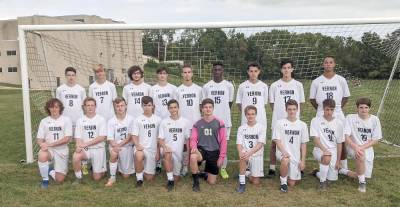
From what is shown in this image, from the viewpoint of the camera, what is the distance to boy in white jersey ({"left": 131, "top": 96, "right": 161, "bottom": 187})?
5.00 metres

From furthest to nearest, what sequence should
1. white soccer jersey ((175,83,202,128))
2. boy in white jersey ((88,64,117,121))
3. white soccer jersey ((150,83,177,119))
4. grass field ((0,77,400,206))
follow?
boy in white jersey ((88,64,117,121)), white soccer jersey ((150,83,177,119)), white soccer jersey ((175,83,202,128)), grass field ((0,77,400,206))

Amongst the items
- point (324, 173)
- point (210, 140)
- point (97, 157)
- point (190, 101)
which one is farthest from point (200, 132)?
point (324, 173)

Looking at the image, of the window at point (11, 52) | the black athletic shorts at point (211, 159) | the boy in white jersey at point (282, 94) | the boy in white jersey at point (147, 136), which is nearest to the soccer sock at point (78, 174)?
the boy in white jersey at point (147, 136)

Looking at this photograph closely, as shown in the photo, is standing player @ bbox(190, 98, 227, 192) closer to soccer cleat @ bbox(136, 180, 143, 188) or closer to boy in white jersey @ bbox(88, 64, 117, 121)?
soccer cleat @ bbox(136, 180, 143, 188)

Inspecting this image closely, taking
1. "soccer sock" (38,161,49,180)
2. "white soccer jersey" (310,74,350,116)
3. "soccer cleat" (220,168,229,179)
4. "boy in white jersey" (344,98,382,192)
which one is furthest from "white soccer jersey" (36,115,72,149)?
"boy in white jersey" (344,98,382,192)

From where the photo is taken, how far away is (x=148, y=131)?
5090 millimetres

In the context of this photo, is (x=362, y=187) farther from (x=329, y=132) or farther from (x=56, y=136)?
(x=56, y=136)

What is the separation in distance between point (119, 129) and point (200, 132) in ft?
3.51

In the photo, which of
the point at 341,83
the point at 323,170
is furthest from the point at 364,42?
the point at 323,170

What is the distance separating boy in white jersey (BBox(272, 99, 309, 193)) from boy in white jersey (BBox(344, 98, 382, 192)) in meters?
0.58

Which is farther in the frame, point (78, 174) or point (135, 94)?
point (135, 94)

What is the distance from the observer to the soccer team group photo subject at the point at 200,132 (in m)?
4.88

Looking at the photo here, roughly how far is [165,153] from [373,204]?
2.44 metres

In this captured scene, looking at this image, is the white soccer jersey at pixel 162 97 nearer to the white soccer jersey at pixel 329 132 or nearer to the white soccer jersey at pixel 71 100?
the white soccer jersey at pixel 71 100
